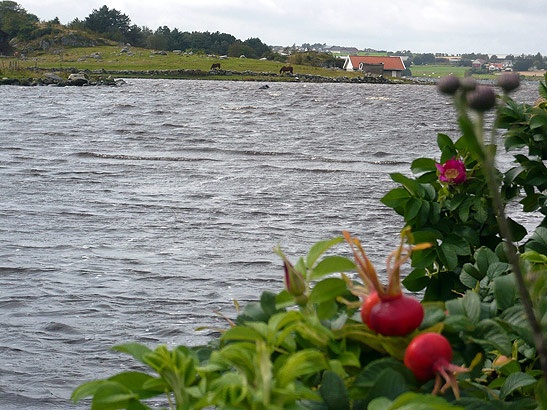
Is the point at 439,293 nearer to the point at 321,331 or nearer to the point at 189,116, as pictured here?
the point at 321,331

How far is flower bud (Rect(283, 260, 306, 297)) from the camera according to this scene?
98 cm

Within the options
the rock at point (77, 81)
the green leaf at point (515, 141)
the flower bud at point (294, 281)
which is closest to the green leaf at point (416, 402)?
the flower bud at point (294, 281)

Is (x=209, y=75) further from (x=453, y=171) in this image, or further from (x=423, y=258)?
(x=423, y=258)

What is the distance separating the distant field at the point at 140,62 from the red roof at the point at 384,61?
50.4ft

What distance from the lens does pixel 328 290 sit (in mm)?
1027

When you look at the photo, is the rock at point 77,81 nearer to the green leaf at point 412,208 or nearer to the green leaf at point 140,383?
the green leaf at point 412,208

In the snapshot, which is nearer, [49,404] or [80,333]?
[49,404]

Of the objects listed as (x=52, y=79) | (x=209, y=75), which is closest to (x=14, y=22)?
(x=209, y=75)

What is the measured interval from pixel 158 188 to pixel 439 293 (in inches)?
355

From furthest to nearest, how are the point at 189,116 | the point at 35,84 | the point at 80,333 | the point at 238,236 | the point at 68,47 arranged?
the point at 68,47 < the point at 35,84 < the point at 189,116 < the point at 238,236 < the point at 80,333

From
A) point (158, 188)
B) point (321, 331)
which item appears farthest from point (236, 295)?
point (158, 188)

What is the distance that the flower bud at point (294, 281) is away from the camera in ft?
3.20

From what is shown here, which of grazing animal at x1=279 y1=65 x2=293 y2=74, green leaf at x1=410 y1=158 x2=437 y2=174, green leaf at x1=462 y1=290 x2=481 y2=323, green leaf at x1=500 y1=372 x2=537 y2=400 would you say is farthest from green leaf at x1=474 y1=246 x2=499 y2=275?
grazing animal at x1=279 y1=65 x2=293 y2=74

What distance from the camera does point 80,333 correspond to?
16.3ft
